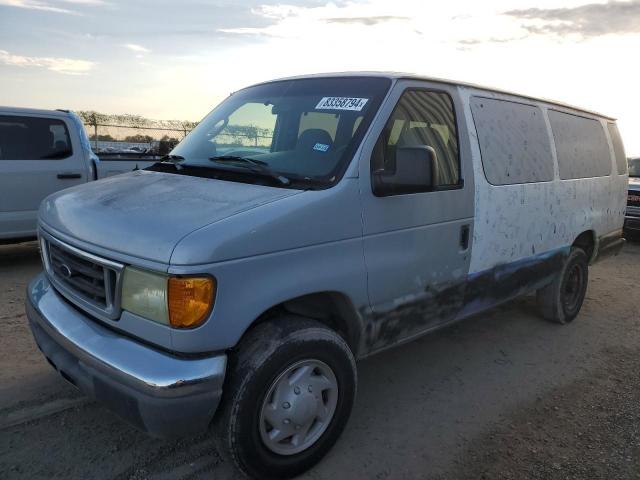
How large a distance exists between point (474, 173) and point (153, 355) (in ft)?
8.00

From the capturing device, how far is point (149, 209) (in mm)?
2545

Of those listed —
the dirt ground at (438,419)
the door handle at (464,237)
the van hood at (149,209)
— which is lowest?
the dirt ground at (438,419)

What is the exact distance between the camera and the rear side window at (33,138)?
21.3 feet

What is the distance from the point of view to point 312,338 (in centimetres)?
259

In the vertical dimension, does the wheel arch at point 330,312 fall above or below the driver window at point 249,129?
below

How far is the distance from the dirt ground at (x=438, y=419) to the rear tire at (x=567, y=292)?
28 cm

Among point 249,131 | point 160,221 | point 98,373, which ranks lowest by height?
point 98,373

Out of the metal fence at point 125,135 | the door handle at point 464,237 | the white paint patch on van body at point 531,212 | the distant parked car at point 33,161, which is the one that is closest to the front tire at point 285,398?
the door handle at point 464,237

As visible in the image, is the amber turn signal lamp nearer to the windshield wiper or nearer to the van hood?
the van hood

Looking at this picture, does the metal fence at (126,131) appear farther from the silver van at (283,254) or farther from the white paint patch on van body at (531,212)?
the silver van at (283,254)

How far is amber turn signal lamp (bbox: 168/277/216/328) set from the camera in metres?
2.19

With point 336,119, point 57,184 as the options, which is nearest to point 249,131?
point 336,119

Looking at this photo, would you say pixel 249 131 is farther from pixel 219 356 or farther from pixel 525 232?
pixel 525 232

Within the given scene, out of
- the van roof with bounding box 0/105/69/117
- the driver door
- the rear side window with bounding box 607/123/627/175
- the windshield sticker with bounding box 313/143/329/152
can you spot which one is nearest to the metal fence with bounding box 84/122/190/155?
the van roof with bounding box 0/105/69/117
